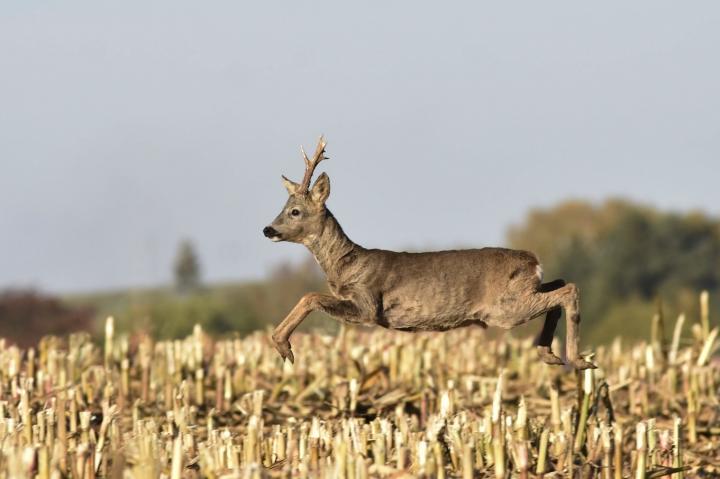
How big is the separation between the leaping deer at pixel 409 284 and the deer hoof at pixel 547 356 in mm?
10

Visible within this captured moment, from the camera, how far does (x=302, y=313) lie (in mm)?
A: 10156

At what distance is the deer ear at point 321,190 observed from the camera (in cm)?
1058

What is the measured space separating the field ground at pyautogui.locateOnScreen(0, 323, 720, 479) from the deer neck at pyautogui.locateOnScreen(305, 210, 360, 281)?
1.45 metres

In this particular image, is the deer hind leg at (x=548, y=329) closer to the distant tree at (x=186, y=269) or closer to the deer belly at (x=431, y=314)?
the deer belly at (x=431, y=314)

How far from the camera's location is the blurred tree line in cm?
4928

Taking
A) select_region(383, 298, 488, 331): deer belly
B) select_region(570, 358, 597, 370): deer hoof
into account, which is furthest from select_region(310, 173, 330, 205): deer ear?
select_region(570, 358, 597, 370): deer hoof

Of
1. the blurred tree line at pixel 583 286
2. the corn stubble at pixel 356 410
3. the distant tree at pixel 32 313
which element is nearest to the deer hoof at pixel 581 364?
the corn stubble at pixel 356 410

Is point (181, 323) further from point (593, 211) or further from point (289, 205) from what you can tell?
point (593, 211)

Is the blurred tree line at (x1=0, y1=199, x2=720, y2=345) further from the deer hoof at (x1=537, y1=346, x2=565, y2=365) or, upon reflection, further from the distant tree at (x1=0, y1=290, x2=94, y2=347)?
the deer hoof at (x1=537, y1=346, x2=565, y2=365)

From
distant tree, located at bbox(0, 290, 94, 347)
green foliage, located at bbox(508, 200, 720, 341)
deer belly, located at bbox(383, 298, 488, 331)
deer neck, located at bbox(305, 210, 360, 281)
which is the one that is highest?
green foliage, located at bbox(508, 200, 720, 341)

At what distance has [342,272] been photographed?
34.5 ft

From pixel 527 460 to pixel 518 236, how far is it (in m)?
93.9

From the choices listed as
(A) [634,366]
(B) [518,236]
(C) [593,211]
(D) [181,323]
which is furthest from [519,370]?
(C) [593,211]

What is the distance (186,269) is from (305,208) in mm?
98005
